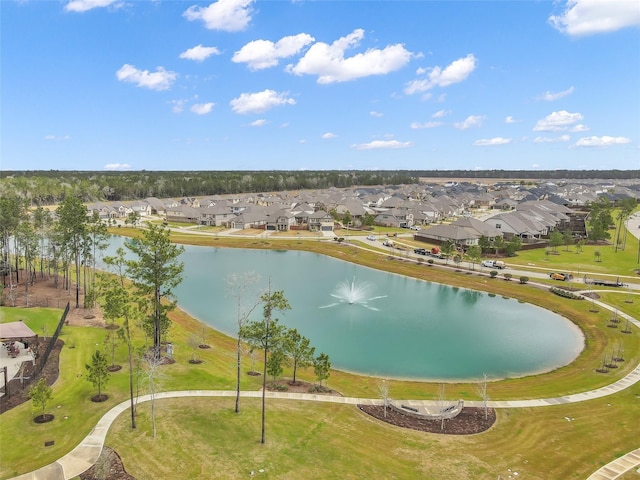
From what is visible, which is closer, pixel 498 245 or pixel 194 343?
pixel 194 343

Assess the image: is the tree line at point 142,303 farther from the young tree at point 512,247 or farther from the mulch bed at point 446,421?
the young tree at point 512,247

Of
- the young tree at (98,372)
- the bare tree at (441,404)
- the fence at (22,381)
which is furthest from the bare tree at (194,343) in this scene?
the bare tree at (441,404)

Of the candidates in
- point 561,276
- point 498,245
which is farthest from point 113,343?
point 498,245

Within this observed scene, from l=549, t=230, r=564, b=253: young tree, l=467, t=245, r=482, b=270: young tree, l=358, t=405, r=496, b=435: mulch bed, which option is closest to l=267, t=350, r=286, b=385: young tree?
l=358, t=405, r=496, b=435: mulch bed

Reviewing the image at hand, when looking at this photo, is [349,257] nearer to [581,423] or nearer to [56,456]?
[581,423]

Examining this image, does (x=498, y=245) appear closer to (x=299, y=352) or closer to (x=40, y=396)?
(x=299, y=352)

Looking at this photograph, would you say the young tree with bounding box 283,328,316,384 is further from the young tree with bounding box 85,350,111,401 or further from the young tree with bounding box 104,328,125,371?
the young tree with bounding box 104,328,125,371
